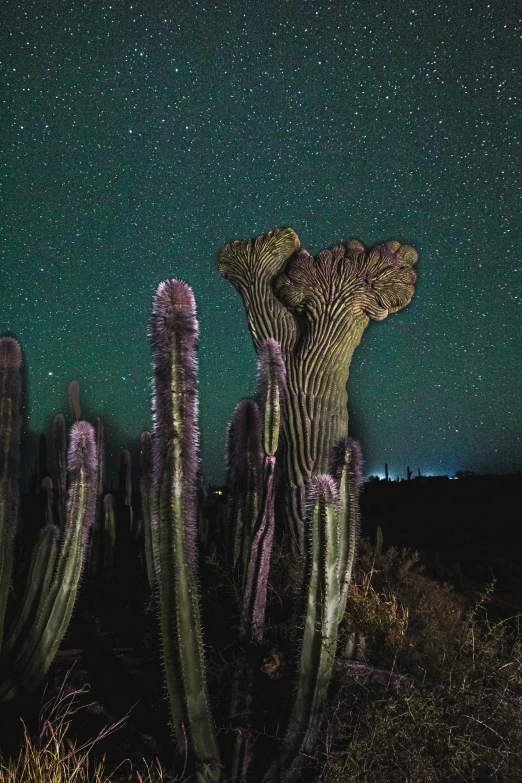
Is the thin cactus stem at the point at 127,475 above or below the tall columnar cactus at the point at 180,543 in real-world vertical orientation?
above

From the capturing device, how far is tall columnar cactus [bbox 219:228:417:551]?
8.01 meters

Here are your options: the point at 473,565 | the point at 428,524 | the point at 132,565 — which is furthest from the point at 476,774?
the point at 428,524

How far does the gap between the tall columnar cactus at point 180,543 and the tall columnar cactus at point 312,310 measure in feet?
16.1

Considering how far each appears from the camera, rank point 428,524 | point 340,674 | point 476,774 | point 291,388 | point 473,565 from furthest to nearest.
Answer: point 428,524 < point 473,565 < point 291,388 < point 340,674 < point 476,774

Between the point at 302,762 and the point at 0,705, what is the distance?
2.07 meters

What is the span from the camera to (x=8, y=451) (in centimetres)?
439

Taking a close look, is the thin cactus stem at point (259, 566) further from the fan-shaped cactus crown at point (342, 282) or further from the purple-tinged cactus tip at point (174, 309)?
the fan-shaped cactus crown at point (342, 282)

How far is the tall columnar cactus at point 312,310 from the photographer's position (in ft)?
26.3

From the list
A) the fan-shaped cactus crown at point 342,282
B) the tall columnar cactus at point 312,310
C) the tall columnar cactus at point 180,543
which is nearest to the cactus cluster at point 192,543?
the tall columnar cactus at point 180,543

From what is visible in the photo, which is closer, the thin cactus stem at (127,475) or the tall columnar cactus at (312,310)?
the tall columnar cactus at (312,310)

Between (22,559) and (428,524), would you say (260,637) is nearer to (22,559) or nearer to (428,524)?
(22,559)

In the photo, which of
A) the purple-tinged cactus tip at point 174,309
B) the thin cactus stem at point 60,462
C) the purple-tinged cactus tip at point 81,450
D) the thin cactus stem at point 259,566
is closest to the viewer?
the purple-tinged cactus tip at point 174,309

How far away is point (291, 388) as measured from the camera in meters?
8.27

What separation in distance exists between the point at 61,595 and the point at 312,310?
18.6 ft
